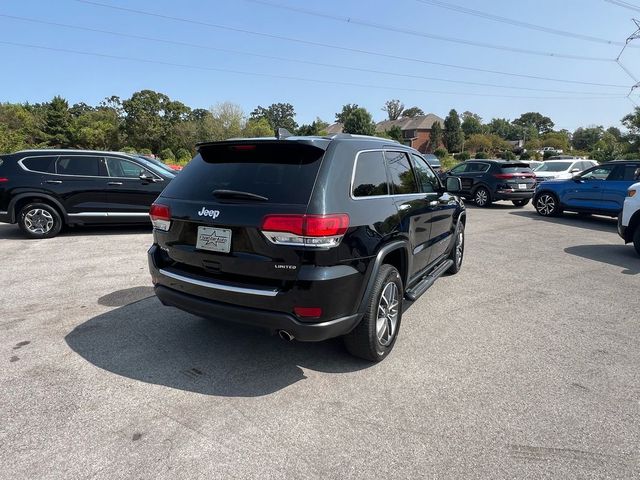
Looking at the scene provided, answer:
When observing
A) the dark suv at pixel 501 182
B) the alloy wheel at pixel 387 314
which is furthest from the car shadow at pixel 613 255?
the dark suv at pixel 501 182

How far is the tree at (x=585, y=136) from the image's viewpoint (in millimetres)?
105625

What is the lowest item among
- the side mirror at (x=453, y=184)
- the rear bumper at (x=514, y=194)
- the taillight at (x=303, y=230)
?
the taillight at (x=303, y=230)

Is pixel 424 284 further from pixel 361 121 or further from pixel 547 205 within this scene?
pixel 361 121

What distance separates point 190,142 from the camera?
192 ft

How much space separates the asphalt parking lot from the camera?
2.25 metres

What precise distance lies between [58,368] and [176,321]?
1.10 m

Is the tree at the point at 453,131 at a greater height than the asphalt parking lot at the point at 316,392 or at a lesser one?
greater

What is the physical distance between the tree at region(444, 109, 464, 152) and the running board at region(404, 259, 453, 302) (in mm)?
72704

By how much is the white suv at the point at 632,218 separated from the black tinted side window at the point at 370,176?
6.17 m

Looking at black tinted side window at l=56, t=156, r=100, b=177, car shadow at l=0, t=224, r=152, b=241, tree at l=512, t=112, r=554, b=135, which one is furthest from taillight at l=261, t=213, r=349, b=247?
tree at l=512, t=112, r=554, b=135

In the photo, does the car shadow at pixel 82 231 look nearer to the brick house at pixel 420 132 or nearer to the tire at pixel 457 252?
the tire at pixel 457 252

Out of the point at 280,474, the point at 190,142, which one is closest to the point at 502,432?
the point at 280,474

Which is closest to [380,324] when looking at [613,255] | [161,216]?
[161,216]

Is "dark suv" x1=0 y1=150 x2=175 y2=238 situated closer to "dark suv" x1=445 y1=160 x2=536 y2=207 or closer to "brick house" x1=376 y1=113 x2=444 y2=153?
"dark suv" x1=445 y1=160 x2=536 y2=207
